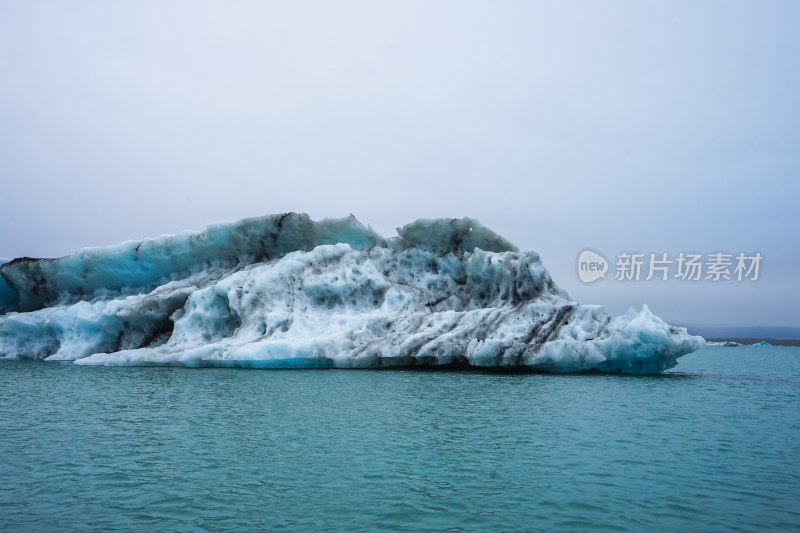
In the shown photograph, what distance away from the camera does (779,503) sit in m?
6.64

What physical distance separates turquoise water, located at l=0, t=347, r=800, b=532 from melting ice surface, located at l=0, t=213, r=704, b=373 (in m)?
4.82

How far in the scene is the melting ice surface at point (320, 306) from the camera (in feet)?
66.1

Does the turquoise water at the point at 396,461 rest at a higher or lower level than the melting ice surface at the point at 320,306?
lower

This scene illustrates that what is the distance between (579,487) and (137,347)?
24299 mm

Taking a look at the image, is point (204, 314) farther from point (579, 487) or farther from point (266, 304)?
point (579, 487)

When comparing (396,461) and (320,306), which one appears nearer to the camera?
(396,461)

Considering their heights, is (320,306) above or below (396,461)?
above

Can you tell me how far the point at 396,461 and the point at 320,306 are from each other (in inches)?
654

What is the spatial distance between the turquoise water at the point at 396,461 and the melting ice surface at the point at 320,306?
482cm

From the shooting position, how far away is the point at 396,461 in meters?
8.38

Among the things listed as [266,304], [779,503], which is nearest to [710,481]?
[779,503]

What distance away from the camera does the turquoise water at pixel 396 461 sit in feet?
20.4

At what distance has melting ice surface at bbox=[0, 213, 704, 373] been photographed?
20.1 meters

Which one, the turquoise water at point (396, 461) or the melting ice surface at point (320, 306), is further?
the melting ice surface at point (320, 306)
